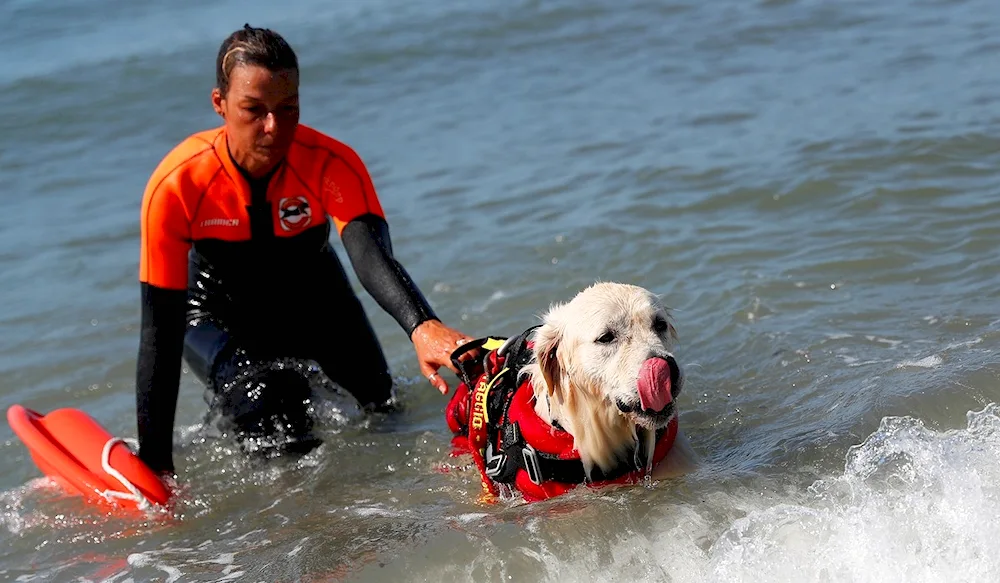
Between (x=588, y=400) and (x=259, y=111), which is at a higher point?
(x=259, y=111)

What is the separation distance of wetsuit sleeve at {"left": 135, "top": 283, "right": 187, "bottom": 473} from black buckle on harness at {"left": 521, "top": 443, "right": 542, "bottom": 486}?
192cm

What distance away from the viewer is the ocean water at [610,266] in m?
5.07

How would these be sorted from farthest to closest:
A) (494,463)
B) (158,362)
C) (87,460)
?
(87,460) < (158,362) < (494,463)

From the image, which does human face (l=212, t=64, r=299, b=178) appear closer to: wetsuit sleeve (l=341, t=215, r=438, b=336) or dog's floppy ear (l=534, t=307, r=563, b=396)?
wetsuit sleeve (l=341, t=215, r=438, b=336)

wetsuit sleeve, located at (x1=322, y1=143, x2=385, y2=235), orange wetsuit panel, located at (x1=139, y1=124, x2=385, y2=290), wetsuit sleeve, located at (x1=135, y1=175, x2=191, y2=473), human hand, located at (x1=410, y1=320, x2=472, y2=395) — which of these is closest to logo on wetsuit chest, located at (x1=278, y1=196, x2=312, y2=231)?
orange wetsuit panel, located at (x1=139, y1=124, x2=385, y2=290)

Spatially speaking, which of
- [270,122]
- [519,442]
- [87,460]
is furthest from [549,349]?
[87,460]

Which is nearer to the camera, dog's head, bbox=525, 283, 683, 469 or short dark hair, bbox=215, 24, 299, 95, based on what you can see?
dog's head, bbox=525, 283, 683, 469

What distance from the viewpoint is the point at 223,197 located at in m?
5.93

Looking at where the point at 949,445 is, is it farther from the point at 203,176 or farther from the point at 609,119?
the point at 609,119

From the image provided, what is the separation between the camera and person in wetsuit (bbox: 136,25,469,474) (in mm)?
5629

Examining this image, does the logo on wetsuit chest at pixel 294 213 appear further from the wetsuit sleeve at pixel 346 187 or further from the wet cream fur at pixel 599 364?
the wet cream fur at pixel 599 364

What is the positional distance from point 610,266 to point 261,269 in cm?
334

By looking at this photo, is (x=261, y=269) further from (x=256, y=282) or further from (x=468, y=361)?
(x=468, y=361)

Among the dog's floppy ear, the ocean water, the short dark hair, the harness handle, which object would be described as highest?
the short dark hair
